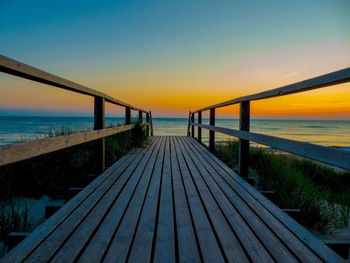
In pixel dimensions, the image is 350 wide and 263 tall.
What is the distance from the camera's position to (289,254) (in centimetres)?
126

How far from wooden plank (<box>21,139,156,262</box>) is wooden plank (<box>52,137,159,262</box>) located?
0.11 feet

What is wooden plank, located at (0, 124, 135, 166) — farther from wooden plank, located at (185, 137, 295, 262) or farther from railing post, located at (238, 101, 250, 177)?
railing post, located at (238, 101, 250, 177)

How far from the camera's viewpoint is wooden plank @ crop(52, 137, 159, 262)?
4.06 ft

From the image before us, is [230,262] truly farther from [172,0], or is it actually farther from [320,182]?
[172,0]

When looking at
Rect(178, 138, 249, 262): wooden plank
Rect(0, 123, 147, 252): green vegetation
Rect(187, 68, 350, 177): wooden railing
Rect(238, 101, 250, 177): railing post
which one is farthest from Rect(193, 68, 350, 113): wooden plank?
Rect(0, 123, 147, 252): green vegetation

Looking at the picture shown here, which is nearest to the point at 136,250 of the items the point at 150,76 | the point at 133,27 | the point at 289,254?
the point at 289,254

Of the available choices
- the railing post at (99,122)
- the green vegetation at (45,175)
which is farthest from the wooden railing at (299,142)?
the green vegetation at (45,175)

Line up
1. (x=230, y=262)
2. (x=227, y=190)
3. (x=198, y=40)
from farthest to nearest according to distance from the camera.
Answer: (x=198, y=40) < (x=227, y=190) < (x=230, y=262)

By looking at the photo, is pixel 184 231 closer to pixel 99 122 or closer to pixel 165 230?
pixel 165 230

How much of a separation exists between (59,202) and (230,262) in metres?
2.68

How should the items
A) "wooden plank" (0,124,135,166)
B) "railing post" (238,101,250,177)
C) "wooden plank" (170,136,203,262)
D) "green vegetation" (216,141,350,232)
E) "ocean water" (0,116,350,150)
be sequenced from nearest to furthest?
"wooden plank" (0,124,135,166)
"wooden plank" (170,136,203,262)
"green vegetation" (216,141,350,232)
"railing post" (238,101,250,177)
"ocean water" (0,116,350,150)

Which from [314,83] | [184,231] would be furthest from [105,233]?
[314,83]

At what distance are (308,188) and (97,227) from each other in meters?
3.26

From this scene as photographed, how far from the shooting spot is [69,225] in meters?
1.60
